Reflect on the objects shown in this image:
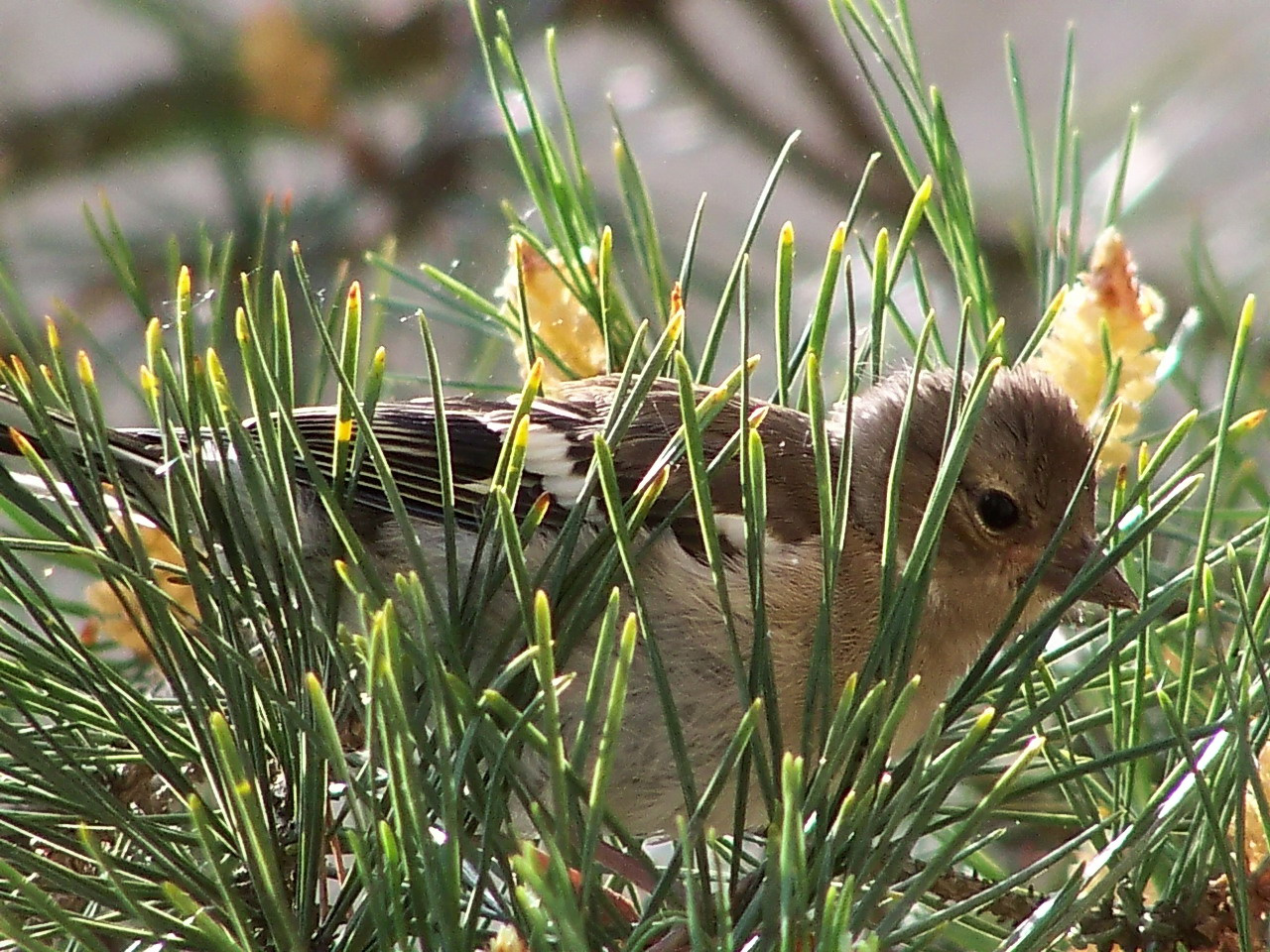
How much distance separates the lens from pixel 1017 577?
0.73 m

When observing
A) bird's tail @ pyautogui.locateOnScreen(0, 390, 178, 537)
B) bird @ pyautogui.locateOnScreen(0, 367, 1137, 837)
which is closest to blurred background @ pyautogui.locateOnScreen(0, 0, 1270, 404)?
bird @ pyautogui.locateOnScreen(0, 367, 1137, 837)

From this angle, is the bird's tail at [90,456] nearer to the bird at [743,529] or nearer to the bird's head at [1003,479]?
the bird at [743,529]

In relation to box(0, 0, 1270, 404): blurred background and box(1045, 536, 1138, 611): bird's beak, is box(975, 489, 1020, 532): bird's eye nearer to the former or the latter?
box(1045, 536, 1138, 611): bird's beak

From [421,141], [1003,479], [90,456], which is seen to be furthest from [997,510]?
[421,141]


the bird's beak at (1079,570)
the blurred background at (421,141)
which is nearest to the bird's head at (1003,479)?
the bird's beak at (1079,570)

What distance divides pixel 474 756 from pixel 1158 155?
143 cm

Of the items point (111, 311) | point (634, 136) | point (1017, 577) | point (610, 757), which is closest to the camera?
point (610, 757)

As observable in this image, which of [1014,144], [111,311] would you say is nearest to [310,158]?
[111,311]

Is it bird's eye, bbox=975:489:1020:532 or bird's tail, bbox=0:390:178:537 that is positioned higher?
bird's tail, bbox=0:390:178:537

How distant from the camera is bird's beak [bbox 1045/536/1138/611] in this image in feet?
2.04

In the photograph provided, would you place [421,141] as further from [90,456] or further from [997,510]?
[90,456]

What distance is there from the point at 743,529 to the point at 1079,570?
157 mm

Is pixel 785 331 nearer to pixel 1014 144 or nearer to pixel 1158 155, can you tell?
pixel 1158 155

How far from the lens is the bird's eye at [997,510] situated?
72 centimetres
